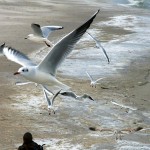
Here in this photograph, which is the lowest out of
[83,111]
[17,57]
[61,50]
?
[83,111]

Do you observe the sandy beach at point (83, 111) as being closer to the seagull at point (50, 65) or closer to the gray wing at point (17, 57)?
the gray wing at point (17, 57)

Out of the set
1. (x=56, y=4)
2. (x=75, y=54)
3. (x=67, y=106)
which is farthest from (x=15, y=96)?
(x=56, y=4)

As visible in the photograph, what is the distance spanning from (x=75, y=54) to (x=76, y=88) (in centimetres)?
479

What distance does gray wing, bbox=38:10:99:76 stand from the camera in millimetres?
6301

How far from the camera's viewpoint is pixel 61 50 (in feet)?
22.0

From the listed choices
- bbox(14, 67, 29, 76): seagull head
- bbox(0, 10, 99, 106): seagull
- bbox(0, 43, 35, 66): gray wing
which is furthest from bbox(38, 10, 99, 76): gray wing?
bbox(0, 43, 35, 66): gray wing

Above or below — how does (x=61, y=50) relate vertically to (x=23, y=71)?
above

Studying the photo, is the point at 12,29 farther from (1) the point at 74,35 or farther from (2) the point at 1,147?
(1) the point at 74,35

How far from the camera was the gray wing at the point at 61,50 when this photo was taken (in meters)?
6.30

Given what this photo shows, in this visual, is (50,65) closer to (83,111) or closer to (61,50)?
(61,50)

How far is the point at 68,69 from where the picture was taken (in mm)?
14703

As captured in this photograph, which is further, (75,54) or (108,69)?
(75,54)

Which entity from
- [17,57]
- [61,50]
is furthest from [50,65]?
[17,57]

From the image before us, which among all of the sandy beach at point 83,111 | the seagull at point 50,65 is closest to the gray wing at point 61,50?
the seagull at point 50,65
